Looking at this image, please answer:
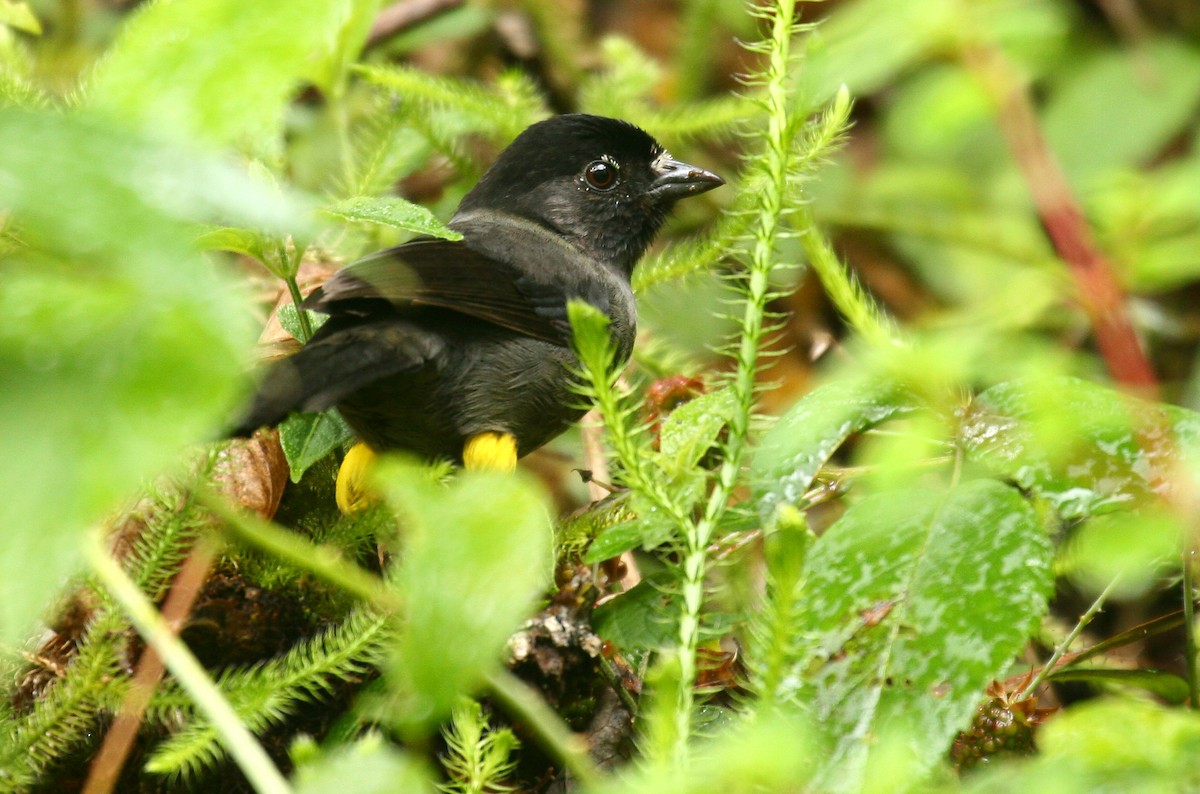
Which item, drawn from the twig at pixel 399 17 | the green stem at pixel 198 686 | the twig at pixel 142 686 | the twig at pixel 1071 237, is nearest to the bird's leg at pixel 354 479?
the twig at pixel 142 686

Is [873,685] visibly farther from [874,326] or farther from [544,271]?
[544,271]

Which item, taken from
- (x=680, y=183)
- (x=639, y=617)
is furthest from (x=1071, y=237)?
(x=639, y=617)

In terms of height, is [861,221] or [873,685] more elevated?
[873,685]

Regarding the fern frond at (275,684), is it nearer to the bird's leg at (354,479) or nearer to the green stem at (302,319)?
the bird's leg at (354,479)

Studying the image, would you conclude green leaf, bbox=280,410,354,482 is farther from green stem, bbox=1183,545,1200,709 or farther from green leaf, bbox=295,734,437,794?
green stem, bbox=1183,545,1200,709

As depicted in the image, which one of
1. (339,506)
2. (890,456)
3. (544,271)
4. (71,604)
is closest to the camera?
(890,456)

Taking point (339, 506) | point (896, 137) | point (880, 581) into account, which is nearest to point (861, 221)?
point (896, 137)

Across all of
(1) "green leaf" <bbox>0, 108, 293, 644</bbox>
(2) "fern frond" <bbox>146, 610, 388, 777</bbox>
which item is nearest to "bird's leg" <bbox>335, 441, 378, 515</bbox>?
(2) "fern frond" <bbox>146, 610, 388, 777</bbox>
